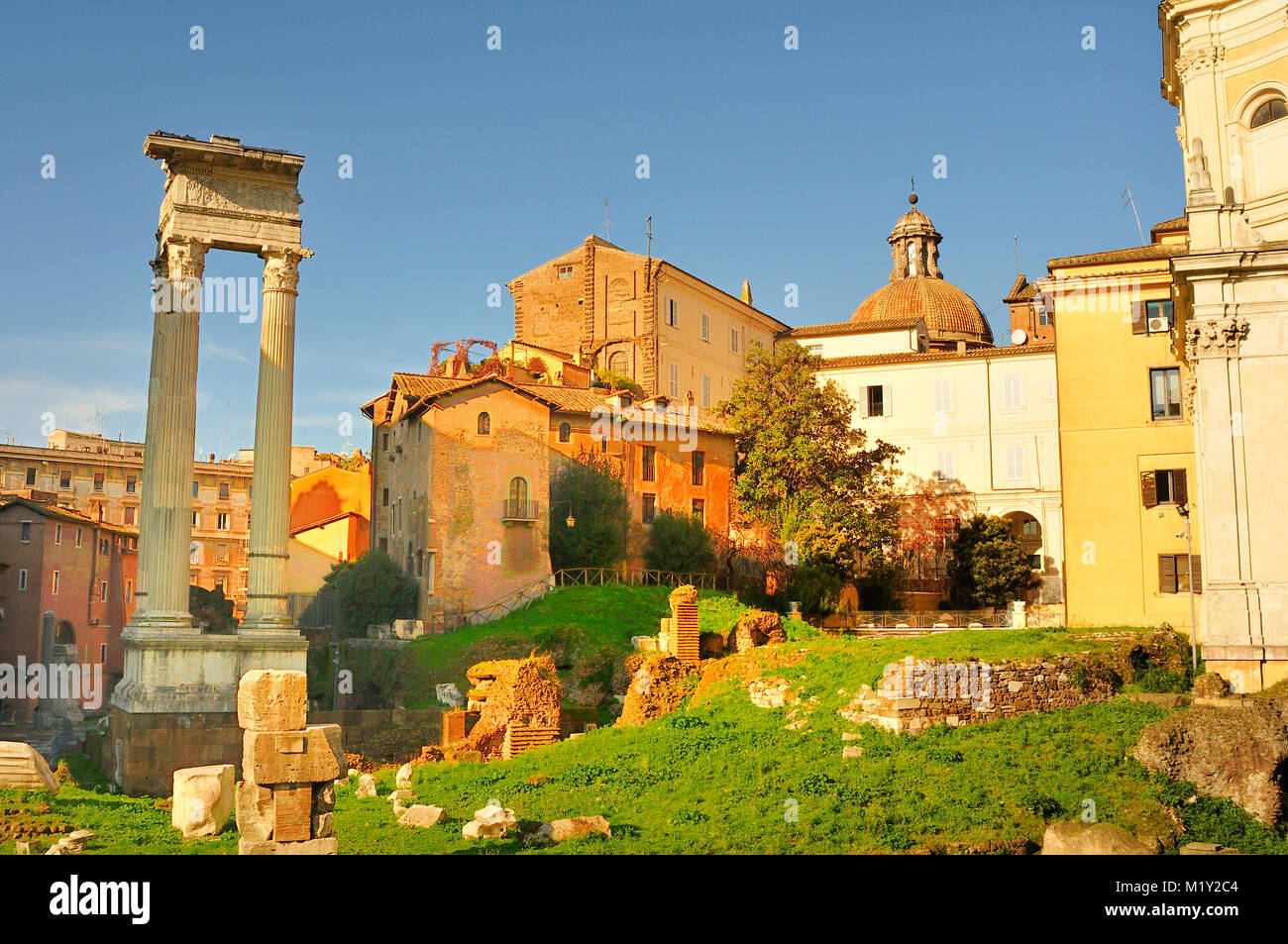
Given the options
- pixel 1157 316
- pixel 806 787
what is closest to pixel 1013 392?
pixel 1157 316

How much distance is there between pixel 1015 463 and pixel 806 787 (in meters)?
34.3

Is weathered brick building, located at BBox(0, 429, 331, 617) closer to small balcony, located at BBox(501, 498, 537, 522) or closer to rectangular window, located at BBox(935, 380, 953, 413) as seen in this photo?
Result: small balcony, located at BBox(501, 498, 537, 522)

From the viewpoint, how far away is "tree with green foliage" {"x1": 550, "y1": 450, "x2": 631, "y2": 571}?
42.9m

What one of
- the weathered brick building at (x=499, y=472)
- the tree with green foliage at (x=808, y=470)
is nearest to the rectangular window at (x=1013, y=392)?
the tree with green foliage at (x=808, y=470)

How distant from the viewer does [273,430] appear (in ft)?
85.9

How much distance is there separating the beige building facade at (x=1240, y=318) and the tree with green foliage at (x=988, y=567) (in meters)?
18.4

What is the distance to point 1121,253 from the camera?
34.0m

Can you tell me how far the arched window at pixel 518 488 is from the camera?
42312 millimetres

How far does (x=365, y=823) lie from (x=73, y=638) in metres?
41.2

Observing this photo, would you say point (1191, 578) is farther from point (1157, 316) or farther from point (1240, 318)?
point (1157, 316)

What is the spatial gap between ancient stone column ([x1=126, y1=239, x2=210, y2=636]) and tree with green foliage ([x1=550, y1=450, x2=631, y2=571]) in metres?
18.7

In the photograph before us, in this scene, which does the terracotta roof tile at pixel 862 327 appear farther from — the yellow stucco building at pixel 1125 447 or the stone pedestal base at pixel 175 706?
the stone pedestal base at pixel 175 706
